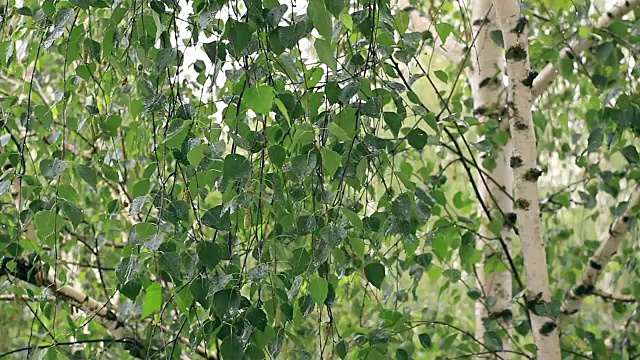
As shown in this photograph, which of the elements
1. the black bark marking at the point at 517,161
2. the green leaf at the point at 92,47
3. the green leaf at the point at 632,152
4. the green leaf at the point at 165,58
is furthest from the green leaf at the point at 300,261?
the green leaf at the point at 632,152

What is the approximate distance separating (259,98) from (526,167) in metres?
0.62

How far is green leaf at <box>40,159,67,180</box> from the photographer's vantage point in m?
0.82

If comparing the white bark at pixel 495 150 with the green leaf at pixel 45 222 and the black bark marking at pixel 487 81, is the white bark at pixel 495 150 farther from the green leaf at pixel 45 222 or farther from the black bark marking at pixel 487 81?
the green leaf at pixel 45 222

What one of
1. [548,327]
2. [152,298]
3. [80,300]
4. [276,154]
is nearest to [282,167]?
[276,154]

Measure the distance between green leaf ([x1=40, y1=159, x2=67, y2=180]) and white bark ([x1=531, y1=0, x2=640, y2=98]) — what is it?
2.85 ft

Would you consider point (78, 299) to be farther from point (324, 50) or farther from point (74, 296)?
point (324, 50)

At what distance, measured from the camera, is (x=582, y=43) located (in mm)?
1457

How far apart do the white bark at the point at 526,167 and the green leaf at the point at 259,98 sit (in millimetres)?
566

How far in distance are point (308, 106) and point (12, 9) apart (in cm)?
46

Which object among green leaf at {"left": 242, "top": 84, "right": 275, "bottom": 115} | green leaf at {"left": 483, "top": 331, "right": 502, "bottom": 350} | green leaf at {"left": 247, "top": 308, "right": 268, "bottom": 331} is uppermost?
green leaf at {"left": 483, "top": 331, "right": 502, "bottom": 350}

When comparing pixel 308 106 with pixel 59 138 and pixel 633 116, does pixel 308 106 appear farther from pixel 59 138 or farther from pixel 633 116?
pixel 633 116

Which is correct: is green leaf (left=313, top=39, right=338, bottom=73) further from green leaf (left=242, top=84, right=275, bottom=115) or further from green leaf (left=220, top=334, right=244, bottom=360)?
green leaf (left=220, top=334, right=244, bottom=360)

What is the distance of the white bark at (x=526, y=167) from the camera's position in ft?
3.89

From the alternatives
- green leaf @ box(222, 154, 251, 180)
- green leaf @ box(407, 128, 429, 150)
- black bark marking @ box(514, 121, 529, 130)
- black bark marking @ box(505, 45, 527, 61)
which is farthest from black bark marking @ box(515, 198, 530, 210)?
green leaf @ box(222, 154, 251, 180)
